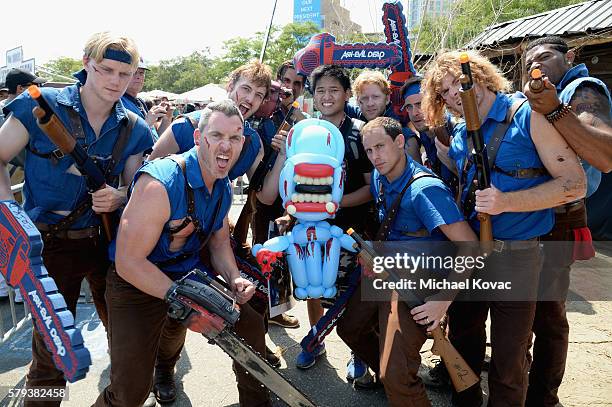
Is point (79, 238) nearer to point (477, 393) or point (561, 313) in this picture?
point (477, 393)

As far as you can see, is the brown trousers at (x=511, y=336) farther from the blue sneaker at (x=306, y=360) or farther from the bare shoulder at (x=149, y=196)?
the bare shoulder at (x=149, y=196)

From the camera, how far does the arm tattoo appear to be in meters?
2.49

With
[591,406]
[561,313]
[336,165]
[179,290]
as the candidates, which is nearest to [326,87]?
[336,165]

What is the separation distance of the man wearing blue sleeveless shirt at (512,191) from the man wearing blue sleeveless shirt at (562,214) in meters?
0.14

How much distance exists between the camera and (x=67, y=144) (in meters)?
2.29

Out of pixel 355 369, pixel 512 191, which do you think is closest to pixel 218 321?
pixel 355 369

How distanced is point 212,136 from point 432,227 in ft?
4.20

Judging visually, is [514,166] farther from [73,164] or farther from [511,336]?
[73,164]

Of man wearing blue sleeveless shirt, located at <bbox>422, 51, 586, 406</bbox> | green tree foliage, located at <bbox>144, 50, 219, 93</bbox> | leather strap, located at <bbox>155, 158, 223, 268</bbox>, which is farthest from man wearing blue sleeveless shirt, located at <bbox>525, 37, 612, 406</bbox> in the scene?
green tree foliage, located at <bbox>144, 50, 219, 93</bbox>

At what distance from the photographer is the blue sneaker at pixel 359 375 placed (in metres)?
3.23

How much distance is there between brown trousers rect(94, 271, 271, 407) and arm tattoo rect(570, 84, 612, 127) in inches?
90.1

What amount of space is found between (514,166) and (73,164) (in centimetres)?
237

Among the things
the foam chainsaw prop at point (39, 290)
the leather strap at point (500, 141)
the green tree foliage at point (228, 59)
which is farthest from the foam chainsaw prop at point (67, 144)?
the green tree foliage at point (228, 59)

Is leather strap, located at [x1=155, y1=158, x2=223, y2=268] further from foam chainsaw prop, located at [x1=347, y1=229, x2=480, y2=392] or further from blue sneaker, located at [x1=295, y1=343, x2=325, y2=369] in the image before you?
blue sneaker, located at [x1=295, y1=343, x2=325, y2=369]
